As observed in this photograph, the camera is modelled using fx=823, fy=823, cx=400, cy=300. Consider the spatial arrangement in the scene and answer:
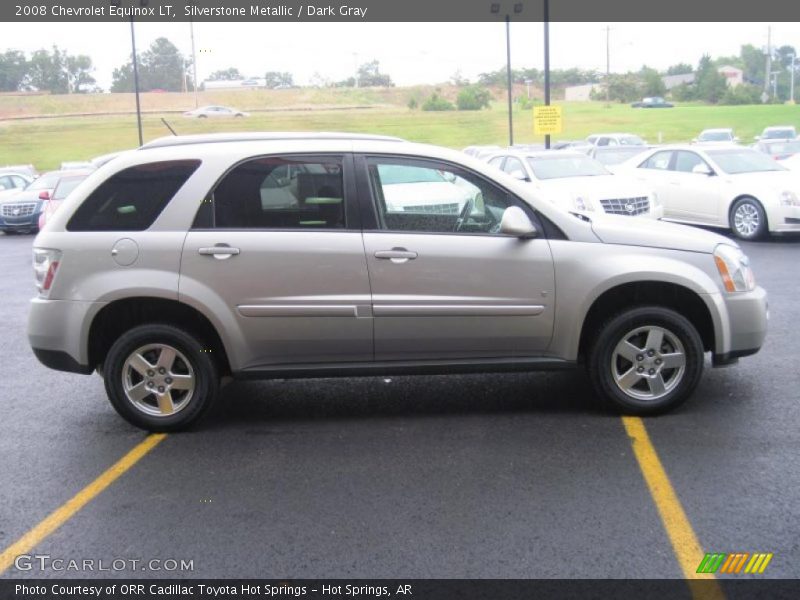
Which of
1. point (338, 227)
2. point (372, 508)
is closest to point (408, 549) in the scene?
point (372, 508)

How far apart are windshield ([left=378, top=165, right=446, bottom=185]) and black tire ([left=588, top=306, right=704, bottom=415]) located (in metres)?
1.48

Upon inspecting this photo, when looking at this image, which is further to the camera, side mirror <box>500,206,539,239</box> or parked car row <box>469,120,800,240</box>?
parked car row <box>469,120,800,240</box>

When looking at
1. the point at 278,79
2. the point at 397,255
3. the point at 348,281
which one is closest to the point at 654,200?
the point at 397,255

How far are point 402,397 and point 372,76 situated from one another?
1419 inches

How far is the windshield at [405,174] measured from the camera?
5.40 meters

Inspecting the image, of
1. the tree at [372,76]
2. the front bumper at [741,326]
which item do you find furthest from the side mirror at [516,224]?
the tree at [372,76]

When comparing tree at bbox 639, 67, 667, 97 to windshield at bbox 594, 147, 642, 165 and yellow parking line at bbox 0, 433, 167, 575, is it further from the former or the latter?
yellow parking line at bbox 0, 433, 167, 575

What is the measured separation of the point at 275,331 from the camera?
205 inches

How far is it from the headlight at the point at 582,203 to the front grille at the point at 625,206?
0.20 metres

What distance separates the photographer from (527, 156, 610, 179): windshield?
14969 mm

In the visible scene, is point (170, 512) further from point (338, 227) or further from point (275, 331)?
point (338, 227)

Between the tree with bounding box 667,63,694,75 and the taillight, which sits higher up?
the tree with bounding box 667,63,694,75

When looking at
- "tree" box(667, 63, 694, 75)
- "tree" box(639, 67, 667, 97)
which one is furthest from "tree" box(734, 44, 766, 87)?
"tree" box(639, 67, 667, 97)

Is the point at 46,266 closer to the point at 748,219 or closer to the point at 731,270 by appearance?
the point at 731,270
